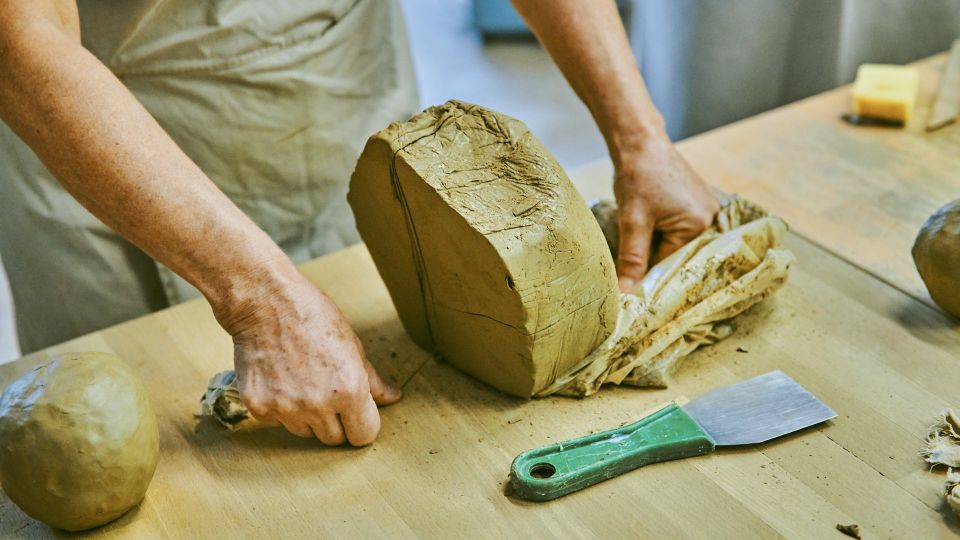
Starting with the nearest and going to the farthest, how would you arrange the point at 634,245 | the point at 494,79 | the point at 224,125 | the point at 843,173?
1. the point at 634,245
2. the point at 224,125
3. the point at 843,173
4. the point at 494,79

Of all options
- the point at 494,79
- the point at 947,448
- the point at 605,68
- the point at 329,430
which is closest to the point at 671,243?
the point at 605,68

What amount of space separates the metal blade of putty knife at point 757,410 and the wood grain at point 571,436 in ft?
0.07

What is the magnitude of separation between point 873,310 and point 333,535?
946mm

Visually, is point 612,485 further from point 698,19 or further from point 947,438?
point 698,19

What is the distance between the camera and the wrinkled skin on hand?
63.1 inches

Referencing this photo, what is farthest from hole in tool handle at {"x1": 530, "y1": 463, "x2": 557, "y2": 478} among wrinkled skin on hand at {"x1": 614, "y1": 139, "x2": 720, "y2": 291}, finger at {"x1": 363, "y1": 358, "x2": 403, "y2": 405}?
wrinkled skin on hand at {"x1": 614, "y1": 139, "x2": 720, "y2": 291}

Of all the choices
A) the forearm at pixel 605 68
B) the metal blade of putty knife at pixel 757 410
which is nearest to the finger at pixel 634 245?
the forearm at pixel 605 68

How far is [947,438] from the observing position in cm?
126

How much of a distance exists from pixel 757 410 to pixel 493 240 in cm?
45

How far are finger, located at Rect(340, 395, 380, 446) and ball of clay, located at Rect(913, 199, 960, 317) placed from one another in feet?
2.96

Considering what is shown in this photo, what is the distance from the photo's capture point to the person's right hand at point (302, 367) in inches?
51.3

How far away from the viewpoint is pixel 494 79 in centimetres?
373

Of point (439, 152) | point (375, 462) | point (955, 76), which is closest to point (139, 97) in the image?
point (439, 152)

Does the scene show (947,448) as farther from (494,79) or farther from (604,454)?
(494,79)
